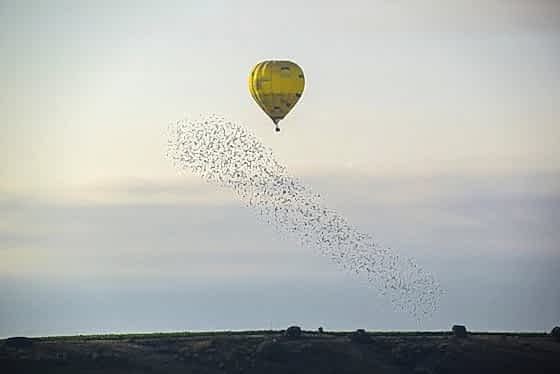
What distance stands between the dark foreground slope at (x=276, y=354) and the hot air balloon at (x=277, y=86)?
1978 cm

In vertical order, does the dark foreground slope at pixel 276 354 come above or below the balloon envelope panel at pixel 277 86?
below

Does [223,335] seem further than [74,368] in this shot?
Yes

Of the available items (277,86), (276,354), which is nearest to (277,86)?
(277,86)

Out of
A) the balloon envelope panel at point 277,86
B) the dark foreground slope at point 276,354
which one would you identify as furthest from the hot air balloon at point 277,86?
the dark foreground slope at point 276,354

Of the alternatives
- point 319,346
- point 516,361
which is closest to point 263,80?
point 319,346

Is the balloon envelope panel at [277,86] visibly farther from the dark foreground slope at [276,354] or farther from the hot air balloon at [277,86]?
the dark foreground slope at [276,354]

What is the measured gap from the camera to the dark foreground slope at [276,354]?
15162cm

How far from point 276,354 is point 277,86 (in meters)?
23.2

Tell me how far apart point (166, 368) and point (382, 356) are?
65.4 feet

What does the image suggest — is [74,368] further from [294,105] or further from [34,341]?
[294,105]

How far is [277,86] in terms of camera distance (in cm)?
15362

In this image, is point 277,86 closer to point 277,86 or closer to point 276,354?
point 277,86

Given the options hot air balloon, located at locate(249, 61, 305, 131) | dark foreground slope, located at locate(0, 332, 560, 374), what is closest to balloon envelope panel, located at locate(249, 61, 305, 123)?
hot air balloon, located at locate(249, 61, 305, 131)

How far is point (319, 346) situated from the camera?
15700 cm
